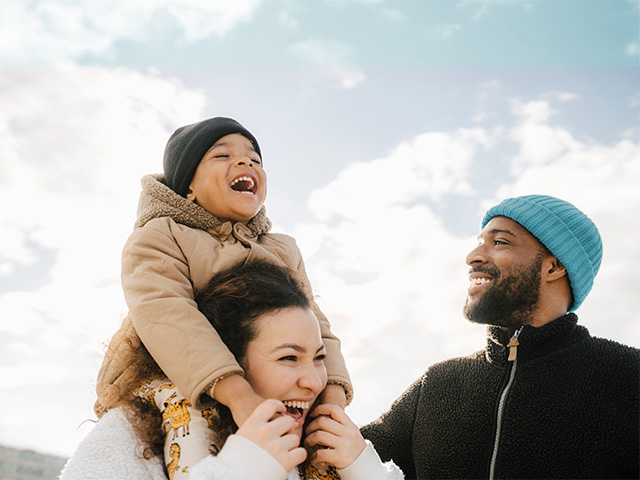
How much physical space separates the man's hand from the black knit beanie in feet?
3.69

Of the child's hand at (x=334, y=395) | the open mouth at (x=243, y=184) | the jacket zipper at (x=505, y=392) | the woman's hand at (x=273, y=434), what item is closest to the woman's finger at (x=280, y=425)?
the woman's hand at (x=273, y=434)

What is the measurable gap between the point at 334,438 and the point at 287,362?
320mm

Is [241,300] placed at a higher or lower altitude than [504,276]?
lower

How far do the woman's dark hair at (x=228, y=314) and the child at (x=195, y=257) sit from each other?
6cm

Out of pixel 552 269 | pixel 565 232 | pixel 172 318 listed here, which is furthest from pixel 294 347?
pixel 565 232

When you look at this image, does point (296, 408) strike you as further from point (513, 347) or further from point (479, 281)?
point (479, 281)

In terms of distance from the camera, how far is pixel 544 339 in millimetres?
3898

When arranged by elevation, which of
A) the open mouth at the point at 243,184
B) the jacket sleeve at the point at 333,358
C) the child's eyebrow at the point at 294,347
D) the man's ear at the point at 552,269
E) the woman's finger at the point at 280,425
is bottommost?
the woman's finger at the point at 280,425

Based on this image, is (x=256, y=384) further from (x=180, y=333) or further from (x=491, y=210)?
(x=491, y=210)

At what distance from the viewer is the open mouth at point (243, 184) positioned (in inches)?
117

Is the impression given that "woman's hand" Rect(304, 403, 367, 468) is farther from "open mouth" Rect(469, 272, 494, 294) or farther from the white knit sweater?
"open mouth" Rect(469, 272, 494, 294)

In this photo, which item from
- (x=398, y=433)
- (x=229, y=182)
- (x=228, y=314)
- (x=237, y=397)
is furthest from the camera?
(x=398, y=433)

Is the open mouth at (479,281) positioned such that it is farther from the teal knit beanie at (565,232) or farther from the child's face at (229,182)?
the child's face at (229,182)

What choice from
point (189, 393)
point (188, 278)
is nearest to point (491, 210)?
point (188, 278)
